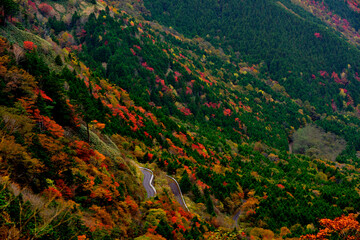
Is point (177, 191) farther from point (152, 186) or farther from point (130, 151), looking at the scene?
point (130, 151)

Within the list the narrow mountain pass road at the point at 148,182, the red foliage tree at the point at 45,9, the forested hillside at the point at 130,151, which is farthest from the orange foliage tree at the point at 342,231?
the red foliage tree at the point at 45,9

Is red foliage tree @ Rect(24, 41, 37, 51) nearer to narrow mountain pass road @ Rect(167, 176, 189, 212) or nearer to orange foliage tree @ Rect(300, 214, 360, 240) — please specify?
narrow mountain pass road @ Rect(167, 176, 189, 212)

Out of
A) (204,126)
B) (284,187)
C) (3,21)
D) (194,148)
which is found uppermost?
(3,21)

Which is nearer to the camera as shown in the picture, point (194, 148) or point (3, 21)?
point (3, 21)

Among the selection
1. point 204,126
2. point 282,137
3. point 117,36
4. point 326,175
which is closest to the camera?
point 326,175

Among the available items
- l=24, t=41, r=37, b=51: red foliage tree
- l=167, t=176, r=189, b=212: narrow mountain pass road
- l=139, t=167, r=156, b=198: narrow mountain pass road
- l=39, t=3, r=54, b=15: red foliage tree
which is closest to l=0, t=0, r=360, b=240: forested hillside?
l=24, t=41, r=37, b=51: red foliage tree

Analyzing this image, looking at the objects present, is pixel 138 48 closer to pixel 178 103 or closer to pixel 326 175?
pixel 178 103

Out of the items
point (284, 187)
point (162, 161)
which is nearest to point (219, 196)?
point (162, 161)
